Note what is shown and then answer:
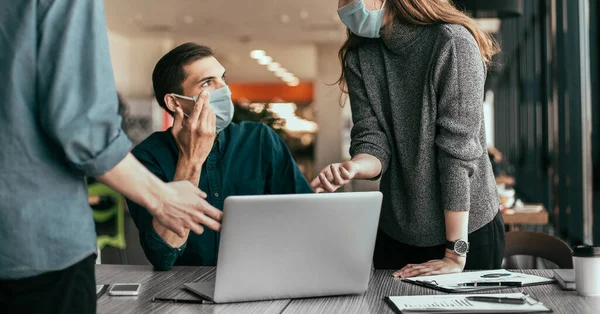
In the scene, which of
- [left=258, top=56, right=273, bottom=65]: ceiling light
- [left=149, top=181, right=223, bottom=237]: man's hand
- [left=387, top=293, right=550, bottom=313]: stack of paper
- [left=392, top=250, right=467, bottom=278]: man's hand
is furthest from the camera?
[left=258, top=56, right=273, bottom=65]: ceiling light

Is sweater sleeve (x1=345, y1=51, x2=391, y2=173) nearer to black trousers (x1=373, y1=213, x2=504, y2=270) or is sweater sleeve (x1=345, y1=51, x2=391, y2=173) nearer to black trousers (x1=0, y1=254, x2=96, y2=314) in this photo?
black trousers (x1=373, y1=213, x2=504, y2=270)

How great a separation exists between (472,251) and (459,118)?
15.3 inches

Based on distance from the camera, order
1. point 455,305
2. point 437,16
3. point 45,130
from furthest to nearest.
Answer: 1. point 437,16
2. point 455,305
3. point 45,130

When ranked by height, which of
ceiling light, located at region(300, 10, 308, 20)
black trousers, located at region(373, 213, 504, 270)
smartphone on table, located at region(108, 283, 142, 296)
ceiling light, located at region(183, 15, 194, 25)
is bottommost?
black trousers, located at region(373, 213, 504, 270)

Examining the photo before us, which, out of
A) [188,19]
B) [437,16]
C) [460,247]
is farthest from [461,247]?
[188,19]

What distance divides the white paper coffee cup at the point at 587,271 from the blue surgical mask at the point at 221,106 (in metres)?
1.07

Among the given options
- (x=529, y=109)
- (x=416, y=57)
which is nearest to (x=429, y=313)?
(x=416, y=57)

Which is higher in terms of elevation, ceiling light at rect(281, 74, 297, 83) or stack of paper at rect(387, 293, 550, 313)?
stack of paper at rect(387, 293, 550, 313)

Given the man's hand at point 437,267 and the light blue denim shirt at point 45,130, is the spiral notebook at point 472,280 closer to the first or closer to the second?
the man's hand at point 437,267

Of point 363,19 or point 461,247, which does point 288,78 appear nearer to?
point 363,19

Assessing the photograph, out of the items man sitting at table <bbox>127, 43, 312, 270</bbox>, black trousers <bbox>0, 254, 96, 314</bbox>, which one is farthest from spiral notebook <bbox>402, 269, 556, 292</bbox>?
black trousers <bbox>0, 254, 96, 314</bbox>

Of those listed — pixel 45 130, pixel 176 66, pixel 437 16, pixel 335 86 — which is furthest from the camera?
pixel 335 86

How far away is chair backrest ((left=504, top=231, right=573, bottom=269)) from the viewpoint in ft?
8.71

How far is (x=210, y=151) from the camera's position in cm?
226
